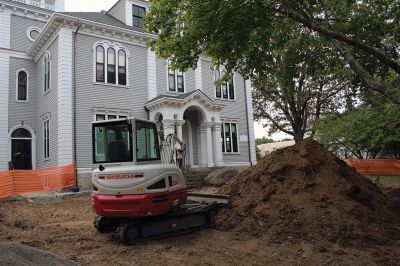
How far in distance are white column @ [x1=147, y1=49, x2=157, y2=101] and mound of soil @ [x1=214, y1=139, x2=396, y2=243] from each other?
40.3 feet

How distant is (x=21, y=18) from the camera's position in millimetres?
22750

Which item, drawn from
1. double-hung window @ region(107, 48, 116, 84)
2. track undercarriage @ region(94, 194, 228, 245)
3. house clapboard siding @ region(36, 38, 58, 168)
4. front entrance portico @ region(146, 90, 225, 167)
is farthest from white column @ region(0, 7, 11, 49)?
track undercarriage @ region(94, 194, 228, 245)

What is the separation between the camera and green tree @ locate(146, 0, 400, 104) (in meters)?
8.51

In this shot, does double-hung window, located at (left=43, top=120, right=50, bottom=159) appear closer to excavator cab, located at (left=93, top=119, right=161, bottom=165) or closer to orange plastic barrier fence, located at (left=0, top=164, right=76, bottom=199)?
orange plastic barrier fence, located at (left=0, top=164, right=76, bottom=199)

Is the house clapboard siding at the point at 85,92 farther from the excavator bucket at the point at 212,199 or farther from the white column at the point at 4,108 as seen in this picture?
the excavator bucket at the point at 212,199

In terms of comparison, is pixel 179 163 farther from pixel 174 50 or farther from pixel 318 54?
pixel 318 54

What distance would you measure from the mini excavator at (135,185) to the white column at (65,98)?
33.7 feet

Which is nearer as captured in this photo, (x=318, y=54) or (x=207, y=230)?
(x=207, y=230)

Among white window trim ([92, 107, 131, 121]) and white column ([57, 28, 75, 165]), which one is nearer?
white column ([57, 28, 75, 165])

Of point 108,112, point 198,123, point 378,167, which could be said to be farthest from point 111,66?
point 378,167

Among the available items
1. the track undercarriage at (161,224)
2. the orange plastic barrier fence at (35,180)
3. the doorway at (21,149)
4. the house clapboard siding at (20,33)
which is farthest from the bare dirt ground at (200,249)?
the house clapboard siding at (20,33)

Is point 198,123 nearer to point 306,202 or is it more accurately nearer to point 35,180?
point 35,180

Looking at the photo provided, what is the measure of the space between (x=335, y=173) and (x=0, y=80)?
64.6 feet

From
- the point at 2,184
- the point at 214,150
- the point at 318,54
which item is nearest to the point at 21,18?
the point at 2,184
